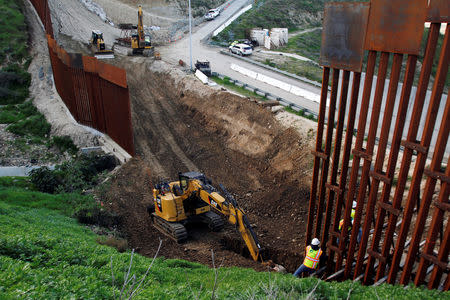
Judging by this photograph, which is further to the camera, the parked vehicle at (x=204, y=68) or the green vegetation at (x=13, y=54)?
the green vegetation at (x=13, y=54)

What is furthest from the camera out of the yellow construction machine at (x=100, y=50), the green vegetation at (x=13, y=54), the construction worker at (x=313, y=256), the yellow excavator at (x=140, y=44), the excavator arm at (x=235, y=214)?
the yellow excavator at (x=140, y=44)

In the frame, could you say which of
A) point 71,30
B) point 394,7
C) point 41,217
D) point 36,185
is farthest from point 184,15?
point 394,7

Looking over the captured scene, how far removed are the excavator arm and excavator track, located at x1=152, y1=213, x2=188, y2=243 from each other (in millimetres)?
1730

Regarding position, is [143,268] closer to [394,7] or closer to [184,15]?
[394,7]

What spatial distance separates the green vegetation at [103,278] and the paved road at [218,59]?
49.8ft

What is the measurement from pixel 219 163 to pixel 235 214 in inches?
337

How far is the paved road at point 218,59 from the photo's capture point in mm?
24828

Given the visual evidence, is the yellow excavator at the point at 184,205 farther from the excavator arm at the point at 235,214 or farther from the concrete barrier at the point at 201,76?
the concrete barrier at the point at 201,76

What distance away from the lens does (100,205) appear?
15.2 metres

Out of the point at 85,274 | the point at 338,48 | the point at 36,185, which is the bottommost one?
the point at 36,185

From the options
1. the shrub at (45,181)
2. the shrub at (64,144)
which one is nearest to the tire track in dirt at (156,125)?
the shrub at (64,144)

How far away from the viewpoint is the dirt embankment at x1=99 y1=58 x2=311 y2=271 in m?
13.2

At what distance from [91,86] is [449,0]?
19.0m

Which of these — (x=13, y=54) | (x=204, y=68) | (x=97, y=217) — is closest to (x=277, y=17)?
(x=204, y=68)
